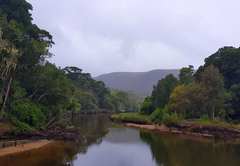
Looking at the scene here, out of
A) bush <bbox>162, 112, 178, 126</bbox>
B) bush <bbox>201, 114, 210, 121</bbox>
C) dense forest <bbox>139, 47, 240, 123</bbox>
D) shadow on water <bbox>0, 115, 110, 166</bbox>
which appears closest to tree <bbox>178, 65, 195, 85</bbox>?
dense forest <bbox>139, 47, 240, 123</bbox>

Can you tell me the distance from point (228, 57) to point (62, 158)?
43.7m

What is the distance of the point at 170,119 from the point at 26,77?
31265 mm

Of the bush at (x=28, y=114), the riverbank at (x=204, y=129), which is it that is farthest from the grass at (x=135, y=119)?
the bush at (x=28, y=114)

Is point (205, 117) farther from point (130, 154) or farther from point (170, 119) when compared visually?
point (130, 154)

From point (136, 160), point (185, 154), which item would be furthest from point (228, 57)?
point (136, 160)

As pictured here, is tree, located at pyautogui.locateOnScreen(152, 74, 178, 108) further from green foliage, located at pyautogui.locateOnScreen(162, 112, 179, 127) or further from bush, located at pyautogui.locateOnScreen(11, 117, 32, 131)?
bush, located at pyautogui.locateOnScreen(11, 117, 32, 131)

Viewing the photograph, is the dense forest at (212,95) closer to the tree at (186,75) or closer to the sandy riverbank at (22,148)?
the tree at (186,75)

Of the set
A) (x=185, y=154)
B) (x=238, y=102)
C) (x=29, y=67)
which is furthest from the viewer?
(x=238, y=102)

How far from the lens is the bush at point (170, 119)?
4912 cm

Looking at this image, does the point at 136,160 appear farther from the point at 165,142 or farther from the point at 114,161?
the point at 165,142

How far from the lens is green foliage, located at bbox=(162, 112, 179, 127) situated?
161 ft

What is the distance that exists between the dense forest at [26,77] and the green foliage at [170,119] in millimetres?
21921

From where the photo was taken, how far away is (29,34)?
36562 mm

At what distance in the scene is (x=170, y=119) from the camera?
162 feet
